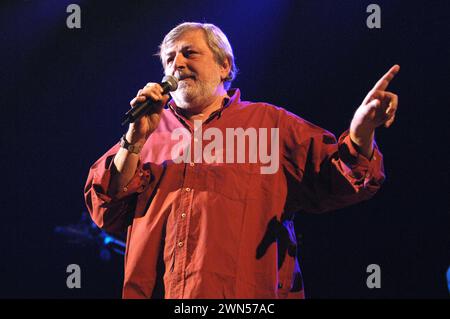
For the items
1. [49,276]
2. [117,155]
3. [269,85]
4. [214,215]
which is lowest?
[49,276]

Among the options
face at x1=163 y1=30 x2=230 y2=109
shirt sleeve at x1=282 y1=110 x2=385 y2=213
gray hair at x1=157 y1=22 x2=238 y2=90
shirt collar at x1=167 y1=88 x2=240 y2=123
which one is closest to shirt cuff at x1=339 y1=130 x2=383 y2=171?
shirt sleeve at x1=282 y1=110 x2=385 y2=213

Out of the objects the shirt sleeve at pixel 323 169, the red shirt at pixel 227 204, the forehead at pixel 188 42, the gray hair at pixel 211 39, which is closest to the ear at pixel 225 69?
the gray hair at pixel 211 39

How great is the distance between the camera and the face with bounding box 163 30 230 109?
2072 mm

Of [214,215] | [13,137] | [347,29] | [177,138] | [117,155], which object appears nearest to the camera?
[214,215]

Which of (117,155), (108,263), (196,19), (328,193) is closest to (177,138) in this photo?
(117,155)

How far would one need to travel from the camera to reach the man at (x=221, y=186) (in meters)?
1.71

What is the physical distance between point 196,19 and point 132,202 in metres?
2.20

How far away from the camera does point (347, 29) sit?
3.79 m

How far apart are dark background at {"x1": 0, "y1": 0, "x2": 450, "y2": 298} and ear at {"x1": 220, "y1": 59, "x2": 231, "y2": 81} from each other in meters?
1.62

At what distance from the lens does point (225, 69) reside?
229 cm

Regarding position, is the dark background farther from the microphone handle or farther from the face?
the microphone handle

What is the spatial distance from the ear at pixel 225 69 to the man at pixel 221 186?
15 centimetres

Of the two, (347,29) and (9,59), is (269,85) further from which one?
(9,59)

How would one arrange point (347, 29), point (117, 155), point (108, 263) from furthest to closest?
1. point (108, 263)
2. point (347, 29)
3. point (117, 155)
